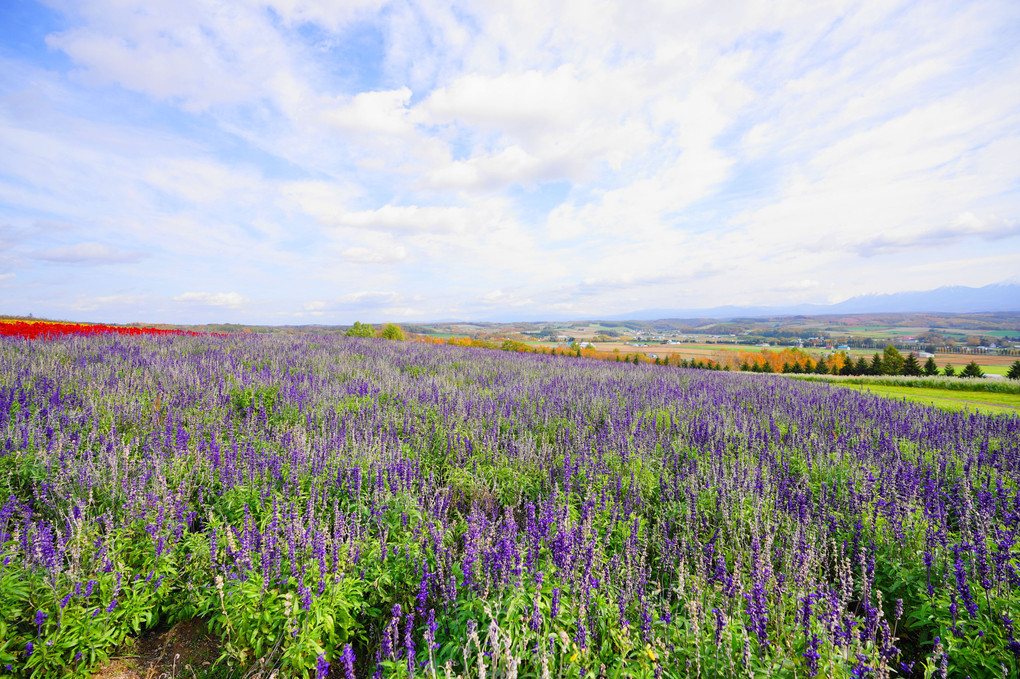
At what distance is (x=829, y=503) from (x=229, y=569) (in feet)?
18.9

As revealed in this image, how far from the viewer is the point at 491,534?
305 centimetres

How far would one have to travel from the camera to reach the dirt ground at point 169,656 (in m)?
2.63

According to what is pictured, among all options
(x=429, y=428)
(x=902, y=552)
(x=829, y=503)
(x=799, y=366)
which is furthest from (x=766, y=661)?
(x=799, y=366)

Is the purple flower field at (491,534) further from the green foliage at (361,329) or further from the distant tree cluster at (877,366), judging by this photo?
the distant tree cluster at (877,366)

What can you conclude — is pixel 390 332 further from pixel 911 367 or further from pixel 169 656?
pixel 911 367

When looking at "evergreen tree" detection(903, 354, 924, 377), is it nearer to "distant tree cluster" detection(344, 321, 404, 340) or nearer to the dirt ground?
"distant tree cluster" detection(344, 321, 404, 340)

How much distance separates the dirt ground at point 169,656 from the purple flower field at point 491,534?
0.34 ft

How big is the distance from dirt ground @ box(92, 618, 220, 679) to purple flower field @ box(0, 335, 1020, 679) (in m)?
0.10

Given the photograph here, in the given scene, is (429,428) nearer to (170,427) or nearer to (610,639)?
(170,427)

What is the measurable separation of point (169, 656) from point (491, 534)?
230 cm

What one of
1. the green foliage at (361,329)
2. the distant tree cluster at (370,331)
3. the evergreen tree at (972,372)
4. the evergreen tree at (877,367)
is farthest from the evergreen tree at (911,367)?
the green foliage at (361,329)

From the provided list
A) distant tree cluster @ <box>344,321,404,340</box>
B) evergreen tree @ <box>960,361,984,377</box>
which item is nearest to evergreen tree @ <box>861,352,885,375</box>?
evergreen tree @ <box>960,361,984,377</box>

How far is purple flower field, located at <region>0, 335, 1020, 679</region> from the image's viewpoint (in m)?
2.41

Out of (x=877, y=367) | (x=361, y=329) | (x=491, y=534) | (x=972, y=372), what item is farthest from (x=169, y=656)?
(x=877, y=367)
